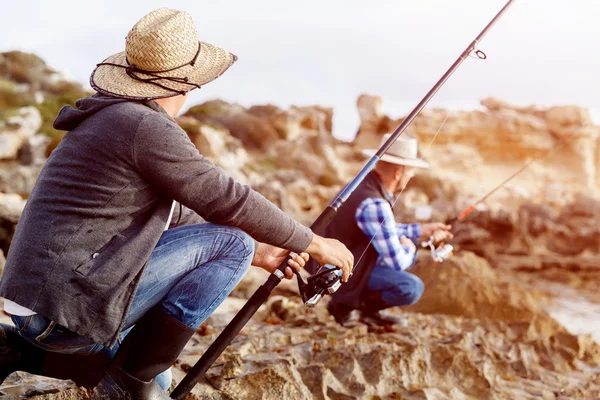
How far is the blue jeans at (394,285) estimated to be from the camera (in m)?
4.75

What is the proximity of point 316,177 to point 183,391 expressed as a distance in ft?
86.4

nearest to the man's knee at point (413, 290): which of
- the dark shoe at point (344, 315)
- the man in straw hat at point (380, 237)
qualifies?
the man in straw hat at point (380, 237)

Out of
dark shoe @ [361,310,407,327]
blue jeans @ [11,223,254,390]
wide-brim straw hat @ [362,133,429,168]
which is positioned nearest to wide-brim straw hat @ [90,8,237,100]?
blue jeans @ [11,223,254,390]

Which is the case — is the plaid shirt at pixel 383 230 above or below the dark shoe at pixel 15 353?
below

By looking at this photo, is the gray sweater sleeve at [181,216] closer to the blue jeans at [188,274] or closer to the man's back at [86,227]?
the blue jeans at [188,274]

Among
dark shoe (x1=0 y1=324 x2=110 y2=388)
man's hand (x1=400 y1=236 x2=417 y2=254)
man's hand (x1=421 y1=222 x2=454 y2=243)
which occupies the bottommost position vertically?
man's hand (x1=400 y1=236 x2=417 y2=254)

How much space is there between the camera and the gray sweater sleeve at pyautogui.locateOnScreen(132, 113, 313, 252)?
2186 mm

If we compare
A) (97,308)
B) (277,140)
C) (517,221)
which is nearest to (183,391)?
(97,308)

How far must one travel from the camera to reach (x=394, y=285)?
4758 mm

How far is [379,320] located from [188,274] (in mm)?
3062

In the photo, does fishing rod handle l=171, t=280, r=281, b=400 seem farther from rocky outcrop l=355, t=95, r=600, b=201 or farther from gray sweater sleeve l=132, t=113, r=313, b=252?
rocky outcrop l=355, t=95, r=600, b=201

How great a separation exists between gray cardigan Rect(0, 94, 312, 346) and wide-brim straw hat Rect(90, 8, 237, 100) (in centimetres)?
12

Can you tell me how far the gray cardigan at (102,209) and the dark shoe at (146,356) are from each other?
151 mm

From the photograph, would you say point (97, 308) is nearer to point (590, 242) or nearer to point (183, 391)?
point (183, 391)
